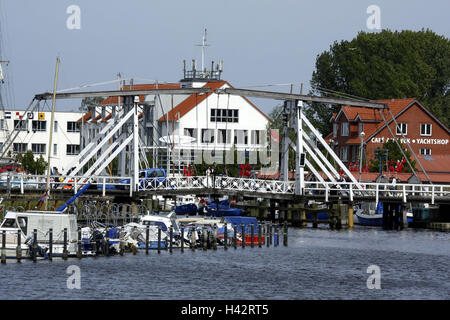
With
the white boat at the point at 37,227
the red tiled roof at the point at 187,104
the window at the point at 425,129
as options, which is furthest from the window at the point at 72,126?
the white boat at the point at 37,227

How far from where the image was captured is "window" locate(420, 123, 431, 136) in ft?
378

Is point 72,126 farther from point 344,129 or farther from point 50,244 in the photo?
point 50,244

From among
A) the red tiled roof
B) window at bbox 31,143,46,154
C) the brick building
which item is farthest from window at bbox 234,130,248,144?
window at bbox 31,143,46,154

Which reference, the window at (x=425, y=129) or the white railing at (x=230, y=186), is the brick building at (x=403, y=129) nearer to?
the window at (x=425, y=129)

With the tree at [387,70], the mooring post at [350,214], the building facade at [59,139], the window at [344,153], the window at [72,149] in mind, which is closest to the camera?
the mooring post at [350,214]

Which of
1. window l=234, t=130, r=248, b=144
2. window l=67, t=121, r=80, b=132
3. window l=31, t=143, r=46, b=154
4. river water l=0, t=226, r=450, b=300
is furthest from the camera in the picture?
window l=67, t=121, r=80, b=132

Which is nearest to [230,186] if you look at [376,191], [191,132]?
[376,191]

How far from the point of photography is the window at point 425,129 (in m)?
115

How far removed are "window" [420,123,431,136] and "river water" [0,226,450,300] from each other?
52.4 meters

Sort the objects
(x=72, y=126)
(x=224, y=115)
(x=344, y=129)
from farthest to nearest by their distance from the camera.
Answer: (x=72, y=126)
(x=224, y=115)
(x=344, y=129)

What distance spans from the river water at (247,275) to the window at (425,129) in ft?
172

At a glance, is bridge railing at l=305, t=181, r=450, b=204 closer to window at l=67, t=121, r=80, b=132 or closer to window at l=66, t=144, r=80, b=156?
window at l=66, t=144, r=80, b=156

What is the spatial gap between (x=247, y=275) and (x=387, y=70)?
84177mm

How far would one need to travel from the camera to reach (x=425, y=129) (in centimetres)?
11531
